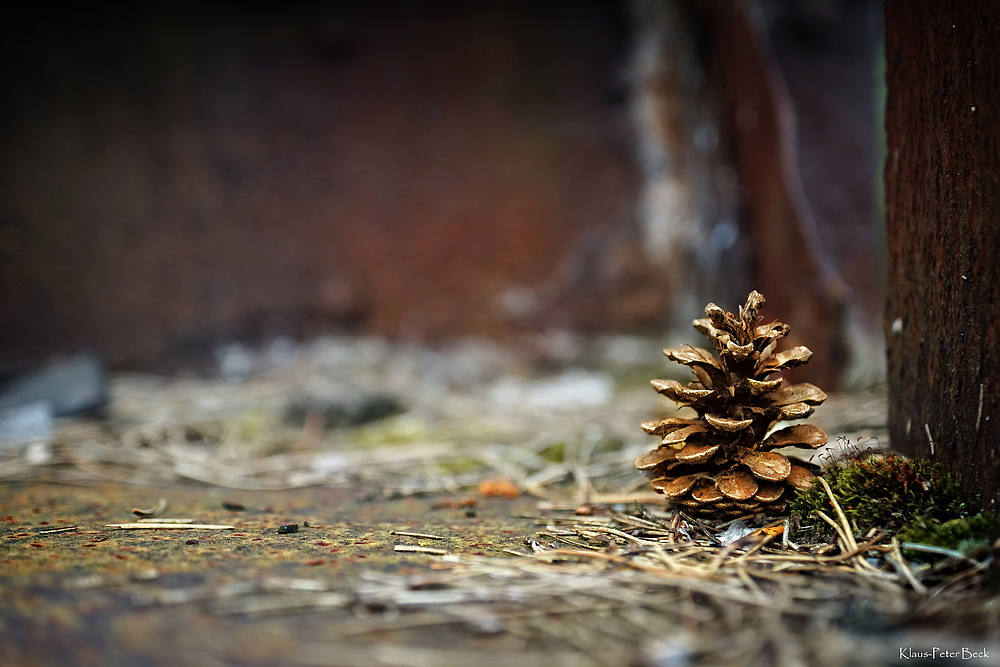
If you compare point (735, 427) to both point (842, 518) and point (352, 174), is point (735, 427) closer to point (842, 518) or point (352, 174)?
point (842, 518)

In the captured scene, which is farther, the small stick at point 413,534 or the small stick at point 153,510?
the small stick at point 153,510

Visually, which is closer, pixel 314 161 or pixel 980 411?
pixel 980 411

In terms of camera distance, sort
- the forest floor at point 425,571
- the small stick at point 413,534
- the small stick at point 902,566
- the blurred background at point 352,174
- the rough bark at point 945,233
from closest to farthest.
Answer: the forest floor at point 425,571, the small stick at point 902,566, the rough bark at point 945,233, the small stick at point 413,534, the blurred background at point 352,174

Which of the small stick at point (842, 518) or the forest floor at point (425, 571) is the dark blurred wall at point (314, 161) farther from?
the small stick at point (842, 518)

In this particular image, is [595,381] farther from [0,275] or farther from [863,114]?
[0,275]

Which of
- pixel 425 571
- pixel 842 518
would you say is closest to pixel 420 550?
pixel 425 571

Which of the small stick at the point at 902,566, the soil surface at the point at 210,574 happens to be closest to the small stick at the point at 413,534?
the soil surface at the point at 210,574
